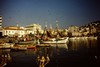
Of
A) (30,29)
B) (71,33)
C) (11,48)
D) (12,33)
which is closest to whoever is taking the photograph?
(11,48)

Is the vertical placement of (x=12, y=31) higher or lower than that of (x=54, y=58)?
higher

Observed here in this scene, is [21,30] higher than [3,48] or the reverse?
higher

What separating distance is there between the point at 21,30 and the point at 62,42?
32.5ft

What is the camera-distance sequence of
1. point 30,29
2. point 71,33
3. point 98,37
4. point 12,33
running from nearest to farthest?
point 12,33, point 98,37, point 30,29, point 71,33

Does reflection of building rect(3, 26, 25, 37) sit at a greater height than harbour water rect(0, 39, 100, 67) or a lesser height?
greater

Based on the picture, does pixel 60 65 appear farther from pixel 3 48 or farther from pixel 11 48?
pixel 3 48

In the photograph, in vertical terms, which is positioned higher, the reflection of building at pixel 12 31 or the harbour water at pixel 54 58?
the reflection of building at pixel 12 31

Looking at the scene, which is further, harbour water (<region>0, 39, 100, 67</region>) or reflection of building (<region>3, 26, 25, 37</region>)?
reflection of building (<region>3, 26, 25, 37</region>)

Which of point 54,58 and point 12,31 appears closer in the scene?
point 54,58

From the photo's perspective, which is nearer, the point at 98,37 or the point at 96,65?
the point at 96,65

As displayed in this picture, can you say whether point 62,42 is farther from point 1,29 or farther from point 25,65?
point 25,65

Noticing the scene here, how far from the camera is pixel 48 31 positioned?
38875mm

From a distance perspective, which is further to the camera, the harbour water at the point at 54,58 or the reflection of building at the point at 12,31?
the reflection of building at the point at 12,31

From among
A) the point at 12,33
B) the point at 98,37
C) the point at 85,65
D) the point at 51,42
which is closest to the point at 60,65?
the point at 85,65
